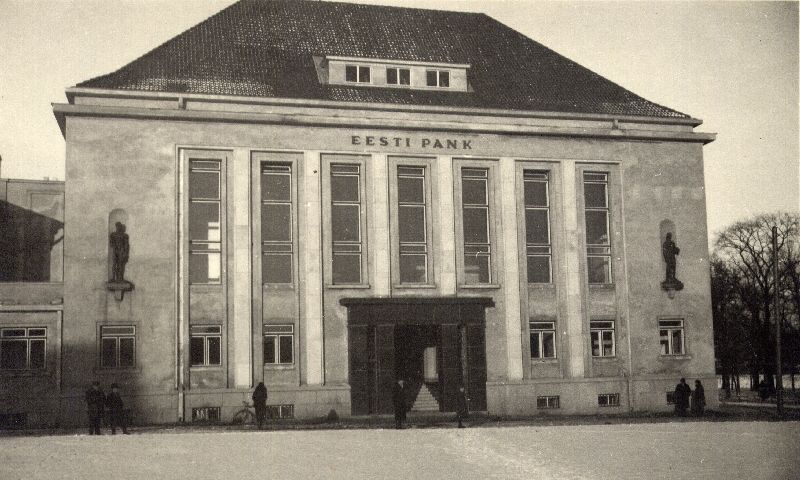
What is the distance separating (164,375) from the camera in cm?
3522

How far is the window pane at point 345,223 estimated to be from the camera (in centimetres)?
3803

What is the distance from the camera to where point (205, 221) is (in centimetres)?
3691

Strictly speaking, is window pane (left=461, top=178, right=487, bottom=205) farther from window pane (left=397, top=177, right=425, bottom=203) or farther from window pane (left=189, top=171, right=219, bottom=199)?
window pane (left=189, top=171, right=219, bottom=199)

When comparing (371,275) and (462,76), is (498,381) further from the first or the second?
(462,76)

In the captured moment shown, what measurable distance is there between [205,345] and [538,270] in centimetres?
1354

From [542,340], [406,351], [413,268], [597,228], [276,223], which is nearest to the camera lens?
[276,223]

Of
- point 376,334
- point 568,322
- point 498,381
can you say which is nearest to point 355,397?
point 376,334

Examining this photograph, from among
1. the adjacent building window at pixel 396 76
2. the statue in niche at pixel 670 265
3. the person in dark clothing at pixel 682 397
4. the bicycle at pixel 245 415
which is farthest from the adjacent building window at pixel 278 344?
the statue in niche at pixel 670 265

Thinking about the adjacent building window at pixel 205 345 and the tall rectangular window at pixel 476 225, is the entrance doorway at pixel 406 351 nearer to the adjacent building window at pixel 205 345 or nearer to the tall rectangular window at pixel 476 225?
the tall rectangular window at pixel 476 225

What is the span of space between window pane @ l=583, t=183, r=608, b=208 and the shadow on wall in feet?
70.1

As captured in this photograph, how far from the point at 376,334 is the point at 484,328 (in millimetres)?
4359

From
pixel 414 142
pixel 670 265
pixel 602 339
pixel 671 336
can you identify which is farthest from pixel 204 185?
pixel 671 336

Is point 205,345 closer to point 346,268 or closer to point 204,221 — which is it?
point 204,221

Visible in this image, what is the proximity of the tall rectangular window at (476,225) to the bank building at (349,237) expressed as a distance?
0.10 m
